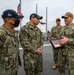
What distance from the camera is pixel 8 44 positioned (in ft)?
11.6

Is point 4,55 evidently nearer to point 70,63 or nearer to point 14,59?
point 14,59

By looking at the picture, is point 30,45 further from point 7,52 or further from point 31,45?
point 7,52

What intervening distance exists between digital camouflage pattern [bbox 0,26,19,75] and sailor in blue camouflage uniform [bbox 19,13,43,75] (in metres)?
1.10

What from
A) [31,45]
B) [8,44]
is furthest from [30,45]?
[8,44]

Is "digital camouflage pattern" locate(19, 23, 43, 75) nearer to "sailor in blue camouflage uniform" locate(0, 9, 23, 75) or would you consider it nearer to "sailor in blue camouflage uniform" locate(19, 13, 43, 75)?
"sailor in blue camouflage uniform" locate(19, 13, 43, 75)

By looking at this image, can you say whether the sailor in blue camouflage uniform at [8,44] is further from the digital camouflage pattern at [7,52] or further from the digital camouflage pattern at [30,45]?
the digital camouflage pattern at [30,45]

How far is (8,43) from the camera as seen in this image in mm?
3529

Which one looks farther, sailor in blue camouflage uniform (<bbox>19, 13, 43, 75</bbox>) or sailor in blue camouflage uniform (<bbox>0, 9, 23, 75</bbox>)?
sailor in blue camouflage uniform (<bbox>19, 13, 43, 75</bbox>)

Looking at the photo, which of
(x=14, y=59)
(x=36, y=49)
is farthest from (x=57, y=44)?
(x=14, y=59)

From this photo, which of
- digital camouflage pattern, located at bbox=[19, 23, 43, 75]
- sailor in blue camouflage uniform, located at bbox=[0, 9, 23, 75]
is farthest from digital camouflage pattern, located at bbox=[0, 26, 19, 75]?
digital camouflage pattern, located at bbox=[19, 23, 43, 75]

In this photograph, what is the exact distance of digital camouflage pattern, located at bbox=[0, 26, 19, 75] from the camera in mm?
3473

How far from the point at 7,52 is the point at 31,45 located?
132 cm

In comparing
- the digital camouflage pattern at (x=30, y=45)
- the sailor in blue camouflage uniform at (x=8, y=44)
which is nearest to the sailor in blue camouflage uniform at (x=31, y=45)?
the digital camouflage pattern at (x=30, y=45)

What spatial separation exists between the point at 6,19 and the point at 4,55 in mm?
576
